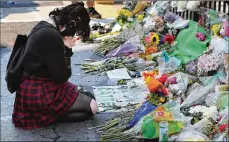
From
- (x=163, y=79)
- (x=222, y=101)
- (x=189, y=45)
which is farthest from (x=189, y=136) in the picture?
(x=189, y=45)

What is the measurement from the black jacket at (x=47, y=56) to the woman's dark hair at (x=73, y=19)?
5.9 inches

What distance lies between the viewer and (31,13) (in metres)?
11.3

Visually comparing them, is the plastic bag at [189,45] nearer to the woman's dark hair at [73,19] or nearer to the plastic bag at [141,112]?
the plastic bag at [141,112]

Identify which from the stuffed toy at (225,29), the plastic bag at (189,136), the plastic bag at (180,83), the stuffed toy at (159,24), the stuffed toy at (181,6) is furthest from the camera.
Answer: the stuffed toy at (181,6)

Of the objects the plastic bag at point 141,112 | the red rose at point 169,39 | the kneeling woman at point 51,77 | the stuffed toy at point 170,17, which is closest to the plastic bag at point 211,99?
the plastic bag at point 141,112

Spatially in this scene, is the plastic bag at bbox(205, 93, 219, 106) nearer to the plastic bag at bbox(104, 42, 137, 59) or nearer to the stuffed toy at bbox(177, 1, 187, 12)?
the plastic bag at bbox(104, 42, 137, 59)

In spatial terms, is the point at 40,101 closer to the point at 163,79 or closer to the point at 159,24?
the point at 163,79

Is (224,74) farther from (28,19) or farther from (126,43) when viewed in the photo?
(28,19)

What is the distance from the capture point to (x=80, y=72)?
18.6 feet

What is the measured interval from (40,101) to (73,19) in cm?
78

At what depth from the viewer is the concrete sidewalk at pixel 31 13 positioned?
10062mm

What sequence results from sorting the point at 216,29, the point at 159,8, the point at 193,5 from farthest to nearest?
the point at 159,8 → the point at 193,5 → the point at 216,29

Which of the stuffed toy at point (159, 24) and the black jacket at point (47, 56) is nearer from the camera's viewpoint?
the black jacket at point (47, 56)

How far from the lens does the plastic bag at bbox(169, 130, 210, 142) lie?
3.30 metres
